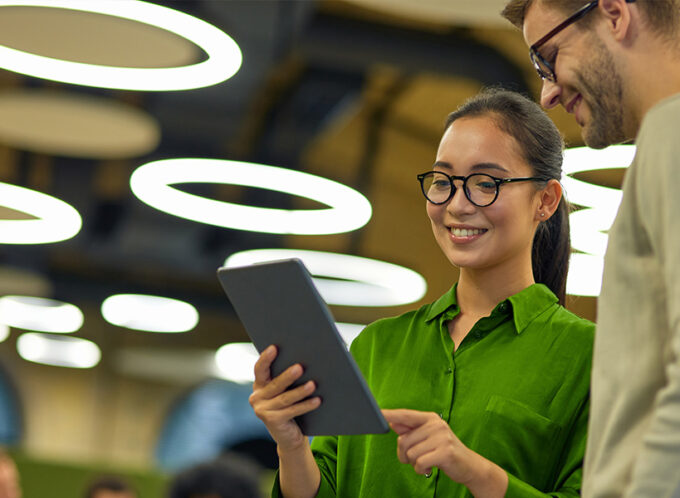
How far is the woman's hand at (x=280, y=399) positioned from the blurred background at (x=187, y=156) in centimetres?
96

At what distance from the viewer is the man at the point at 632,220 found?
5.13ft

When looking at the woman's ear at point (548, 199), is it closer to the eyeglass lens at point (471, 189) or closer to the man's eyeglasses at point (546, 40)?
the eyeglass lens at point (471, 189)

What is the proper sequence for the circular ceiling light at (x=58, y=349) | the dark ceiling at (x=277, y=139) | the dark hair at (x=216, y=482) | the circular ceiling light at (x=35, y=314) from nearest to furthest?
the dark hair at (x=216, y=482) → the dark ceiling at (x=277, y=139) → the circular ceiling light at (x=35, y=314) → the circular ceiling light at (x=58, y=349)

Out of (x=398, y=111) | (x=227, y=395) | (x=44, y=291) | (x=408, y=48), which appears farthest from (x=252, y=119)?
(x=227, y=395)

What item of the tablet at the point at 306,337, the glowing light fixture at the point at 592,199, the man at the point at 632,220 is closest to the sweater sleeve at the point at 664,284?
the man at the point at 632,220

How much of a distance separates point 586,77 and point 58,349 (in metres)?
19.2

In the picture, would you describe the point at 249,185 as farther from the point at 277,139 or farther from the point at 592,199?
the point at 592,199

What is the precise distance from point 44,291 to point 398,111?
19.9 ft

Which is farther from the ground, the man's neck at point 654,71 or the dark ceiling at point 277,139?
the dark ceiling at point 277,139

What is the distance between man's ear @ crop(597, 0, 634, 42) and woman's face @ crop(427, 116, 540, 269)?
513 millimetres

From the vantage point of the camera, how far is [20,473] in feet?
43.1

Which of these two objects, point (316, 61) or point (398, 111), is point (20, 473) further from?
point (398, 111)

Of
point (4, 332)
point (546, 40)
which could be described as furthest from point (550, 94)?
point (4, 332)

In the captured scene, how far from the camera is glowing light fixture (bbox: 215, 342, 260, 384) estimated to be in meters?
18.9
